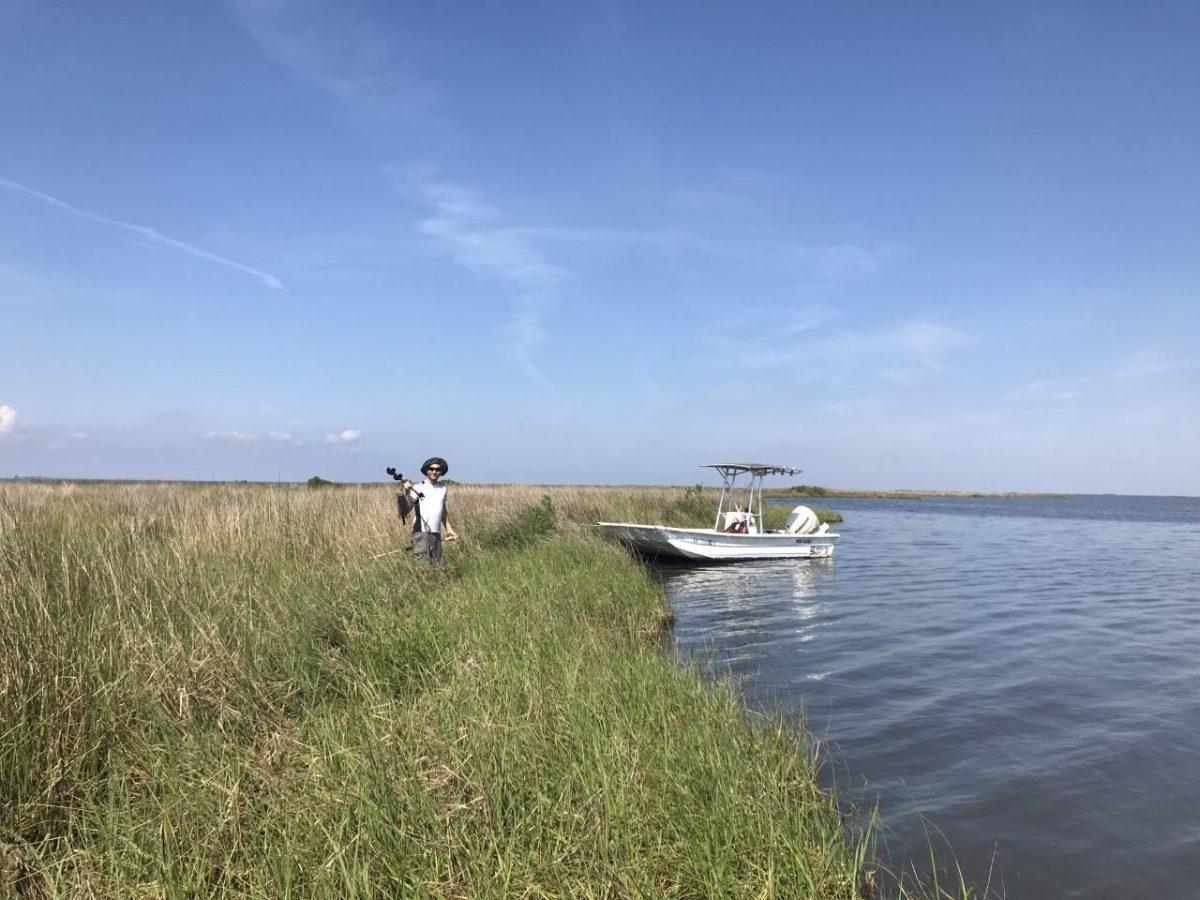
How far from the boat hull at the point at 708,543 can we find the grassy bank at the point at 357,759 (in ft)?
43.6

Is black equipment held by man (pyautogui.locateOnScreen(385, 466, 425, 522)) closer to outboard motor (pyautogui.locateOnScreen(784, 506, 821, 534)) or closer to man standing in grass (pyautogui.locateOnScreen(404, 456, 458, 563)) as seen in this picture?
man standing in grass (pyautogui.locateOnScreen(404, 456, 458, 563))

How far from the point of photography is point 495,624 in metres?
7.09

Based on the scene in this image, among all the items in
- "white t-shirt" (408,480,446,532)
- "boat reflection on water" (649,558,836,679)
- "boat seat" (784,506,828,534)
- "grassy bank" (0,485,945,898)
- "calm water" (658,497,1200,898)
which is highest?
"white t-shirt" (408,480,446,532)

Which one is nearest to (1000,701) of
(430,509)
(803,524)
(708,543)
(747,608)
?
(747,608)

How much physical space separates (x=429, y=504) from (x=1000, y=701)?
7.60 m

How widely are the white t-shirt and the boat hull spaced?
1075 centimetres

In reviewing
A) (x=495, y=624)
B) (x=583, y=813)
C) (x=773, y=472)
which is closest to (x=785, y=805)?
(x=583, y=813)

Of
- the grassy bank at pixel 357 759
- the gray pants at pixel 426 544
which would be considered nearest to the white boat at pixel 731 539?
the gray pants at pixel 426 544

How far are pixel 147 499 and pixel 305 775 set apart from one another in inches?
672

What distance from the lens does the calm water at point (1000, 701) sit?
5.10 metres

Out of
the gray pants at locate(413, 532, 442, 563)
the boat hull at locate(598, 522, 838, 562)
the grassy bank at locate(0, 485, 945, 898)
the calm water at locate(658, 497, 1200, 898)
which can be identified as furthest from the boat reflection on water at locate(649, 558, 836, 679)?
the gray pants at locate(413, 532, 442, 563)

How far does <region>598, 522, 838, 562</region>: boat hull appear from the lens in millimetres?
20359

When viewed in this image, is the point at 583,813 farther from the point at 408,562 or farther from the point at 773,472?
the point at 773,472

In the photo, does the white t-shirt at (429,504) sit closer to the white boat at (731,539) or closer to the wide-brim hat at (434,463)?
the wide-brim hat at (434,463)
